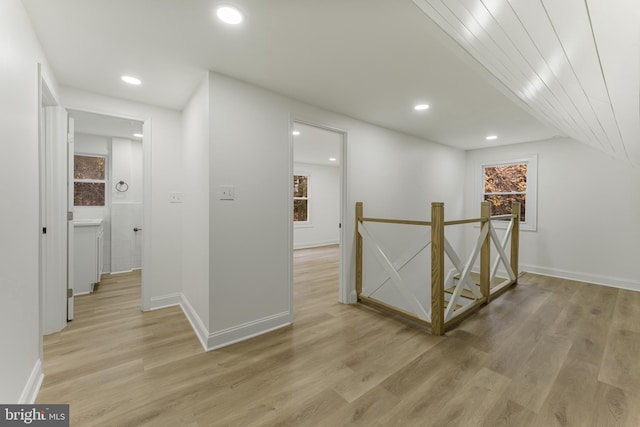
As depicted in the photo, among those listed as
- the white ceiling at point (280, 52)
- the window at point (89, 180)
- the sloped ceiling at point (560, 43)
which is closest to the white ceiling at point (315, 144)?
the white ceiling at point (280, 52)

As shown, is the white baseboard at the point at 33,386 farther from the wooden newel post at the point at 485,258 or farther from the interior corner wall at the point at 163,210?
the wooden newel post at the point at 485,258

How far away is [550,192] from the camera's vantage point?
4250 millimetres

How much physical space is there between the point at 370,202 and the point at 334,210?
4465mm

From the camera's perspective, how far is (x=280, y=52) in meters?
1.81

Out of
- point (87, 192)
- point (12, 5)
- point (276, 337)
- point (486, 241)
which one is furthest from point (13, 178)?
point (486, 241)

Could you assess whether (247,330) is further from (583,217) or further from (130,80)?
(583,217)

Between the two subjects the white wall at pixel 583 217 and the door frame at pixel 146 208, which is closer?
the door frame at pixel 146 208

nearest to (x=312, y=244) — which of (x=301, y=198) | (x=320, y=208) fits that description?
(x=320, y=208)

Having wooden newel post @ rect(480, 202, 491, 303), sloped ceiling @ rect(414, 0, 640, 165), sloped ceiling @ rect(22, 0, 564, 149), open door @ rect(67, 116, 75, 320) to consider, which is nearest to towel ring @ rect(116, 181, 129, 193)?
open door @ rect(67, 116, 75, 320)

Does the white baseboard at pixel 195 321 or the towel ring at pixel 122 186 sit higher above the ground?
the towel ring at pixel 122 186

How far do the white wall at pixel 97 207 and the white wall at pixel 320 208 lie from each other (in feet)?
13.1

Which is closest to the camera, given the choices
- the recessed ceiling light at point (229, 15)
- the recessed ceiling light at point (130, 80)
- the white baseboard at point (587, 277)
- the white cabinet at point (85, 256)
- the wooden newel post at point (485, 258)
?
the recessed ceiling light at point (229, 15)

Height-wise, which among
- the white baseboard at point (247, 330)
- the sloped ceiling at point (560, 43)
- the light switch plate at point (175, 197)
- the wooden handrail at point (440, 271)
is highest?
the sloped ceiling at point (560, 43)

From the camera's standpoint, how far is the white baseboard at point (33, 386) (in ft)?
4.59
